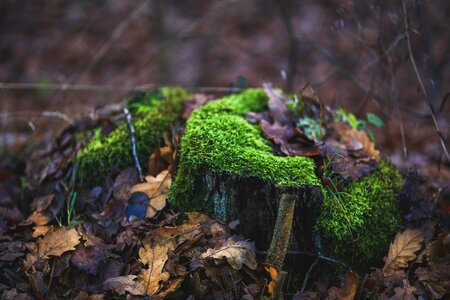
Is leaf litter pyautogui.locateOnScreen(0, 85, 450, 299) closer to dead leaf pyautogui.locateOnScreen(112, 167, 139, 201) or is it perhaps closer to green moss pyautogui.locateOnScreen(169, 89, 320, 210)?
dead leaf pyautogui.locateOnScreen(112, 167, 139, 201)

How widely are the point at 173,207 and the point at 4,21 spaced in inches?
300

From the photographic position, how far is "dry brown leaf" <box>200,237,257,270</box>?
7.22 ft

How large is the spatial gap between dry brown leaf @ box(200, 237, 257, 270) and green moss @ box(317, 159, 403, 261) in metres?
0.46

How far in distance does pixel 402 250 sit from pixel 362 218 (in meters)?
0.32

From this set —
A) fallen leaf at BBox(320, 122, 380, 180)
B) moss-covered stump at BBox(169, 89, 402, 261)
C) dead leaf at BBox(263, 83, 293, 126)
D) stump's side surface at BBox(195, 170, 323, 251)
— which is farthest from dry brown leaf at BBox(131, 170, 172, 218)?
fallen leaf at BBox(320, 122, 380, 180)

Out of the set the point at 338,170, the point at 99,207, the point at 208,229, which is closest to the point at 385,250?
the point at 338,170

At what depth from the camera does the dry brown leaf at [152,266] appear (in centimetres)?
215

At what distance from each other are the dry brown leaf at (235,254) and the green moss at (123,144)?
1.07 metres

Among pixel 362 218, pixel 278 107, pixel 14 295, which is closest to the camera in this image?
pixel 14 295

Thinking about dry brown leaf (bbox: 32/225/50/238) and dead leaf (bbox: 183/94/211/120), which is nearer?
dry brown leaf (bbox: 32/225/50/238)

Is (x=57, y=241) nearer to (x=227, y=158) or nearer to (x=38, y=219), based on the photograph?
(x=38, y=219)

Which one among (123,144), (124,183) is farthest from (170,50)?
(124,183)

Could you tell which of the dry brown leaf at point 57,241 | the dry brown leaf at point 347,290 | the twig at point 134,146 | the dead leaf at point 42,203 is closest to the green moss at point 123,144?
the twig at point 134,146

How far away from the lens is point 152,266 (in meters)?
2.23
